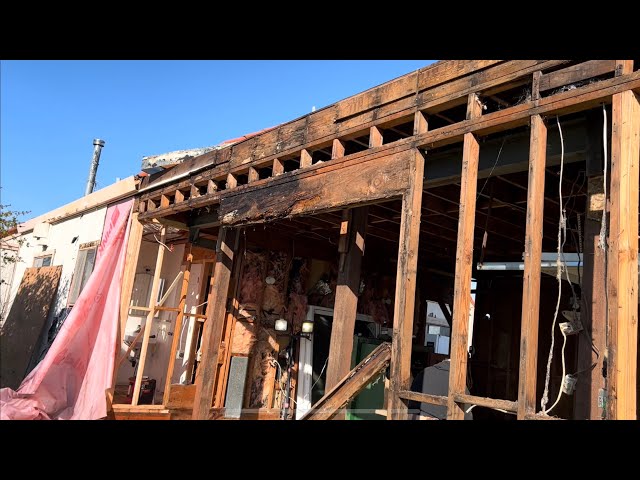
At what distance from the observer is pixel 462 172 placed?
12.1ft

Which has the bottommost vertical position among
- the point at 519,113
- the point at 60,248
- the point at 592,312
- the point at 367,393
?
the point at 367,393

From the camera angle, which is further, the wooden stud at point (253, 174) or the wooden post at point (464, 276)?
the wooden stud at point (253, 174)

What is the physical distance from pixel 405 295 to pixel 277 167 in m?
2.52

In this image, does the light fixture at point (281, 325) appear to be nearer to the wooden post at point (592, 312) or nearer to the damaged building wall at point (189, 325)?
the damaged building wall at point (189, 325)

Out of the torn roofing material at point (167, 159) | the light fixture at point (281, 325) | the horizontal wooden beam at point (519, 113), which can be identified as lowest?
the light fixture at point (281, 325)

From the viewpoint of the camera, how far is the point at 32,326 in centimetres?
1179

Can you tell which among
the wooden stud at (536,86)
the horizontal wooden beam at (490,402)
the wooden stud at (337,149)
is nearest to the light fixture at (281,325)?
the wooden stud at (337,149)

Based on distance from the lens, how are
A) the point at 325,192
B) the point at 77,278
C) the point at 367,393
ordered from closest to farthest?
the point at 325,192 → the point at 367,393 → the point at 77,278

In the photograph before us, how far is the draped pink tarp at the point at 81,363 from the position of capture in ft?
24.0

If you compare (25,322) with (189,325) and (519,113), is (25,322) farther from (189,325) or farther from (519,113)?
(519,113)

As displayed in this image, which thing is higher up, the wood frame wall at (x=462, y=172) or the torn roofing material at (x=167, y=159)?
the torn roofing material at (x=167, y=159)

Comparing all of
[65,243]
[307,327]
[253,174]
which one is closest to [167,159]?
[253,174]
